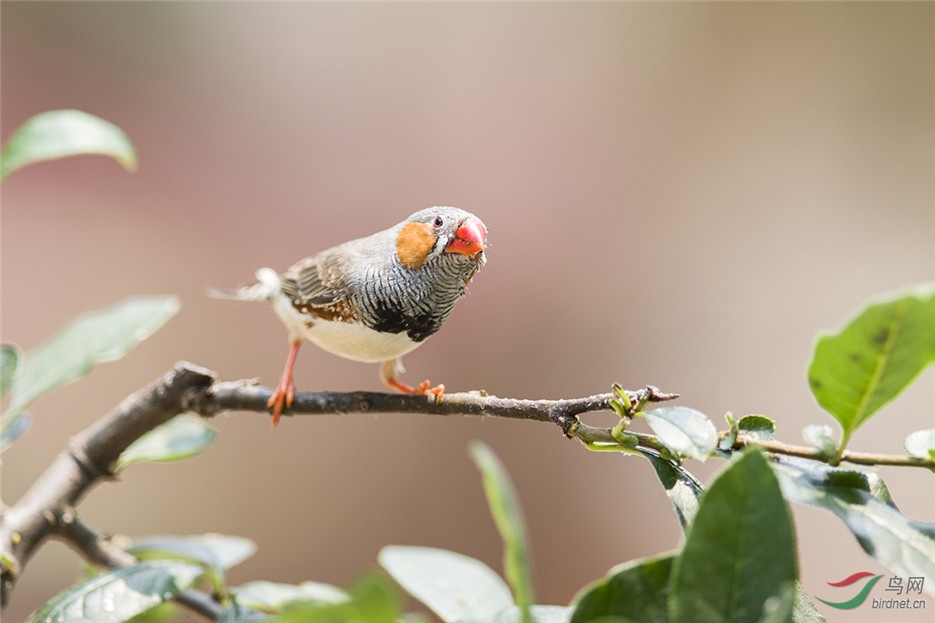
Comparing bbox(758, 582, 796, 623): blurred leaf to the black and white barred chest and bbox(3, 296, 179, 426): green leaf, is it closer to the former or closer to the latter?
the black and white barred chest

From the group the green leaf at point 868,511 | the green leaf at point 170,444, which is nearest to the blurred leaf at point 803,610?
the green leaf at point 868,511

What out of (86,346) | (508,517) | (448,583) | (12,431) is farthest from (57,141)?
(508,517)

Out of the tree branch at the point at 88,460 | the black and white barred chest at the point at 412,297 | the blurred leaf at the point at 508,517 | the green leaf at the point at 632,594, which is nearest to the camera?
the blurred leaf at the point at 508,517

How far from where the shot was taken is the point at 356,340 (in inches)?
26.8

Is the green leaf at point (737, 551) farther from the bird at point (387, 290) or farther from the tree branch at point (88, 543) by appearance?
the tree branch at point (88, 543)

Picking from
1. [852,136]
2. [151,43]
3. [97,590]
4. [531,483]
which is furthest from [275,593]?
[852,136]

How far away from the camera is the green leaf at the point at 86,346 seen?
734 mm

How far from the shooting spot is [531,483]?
65.4 inches

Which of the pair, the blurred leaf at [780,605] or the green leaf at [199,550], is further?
the green leaf at [199,550]

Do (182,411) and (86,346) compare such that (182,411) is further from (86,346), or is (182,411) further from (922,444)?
(922,444)

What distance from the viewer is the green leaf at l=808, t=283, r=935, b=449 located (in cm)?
37

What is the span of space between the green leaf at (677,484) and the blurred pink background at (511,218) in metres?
0.72

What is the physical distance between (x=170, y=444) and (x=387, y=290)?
396mm

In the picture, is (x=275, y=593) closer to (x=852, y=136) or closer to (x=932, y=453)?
(x=932, y=453)
